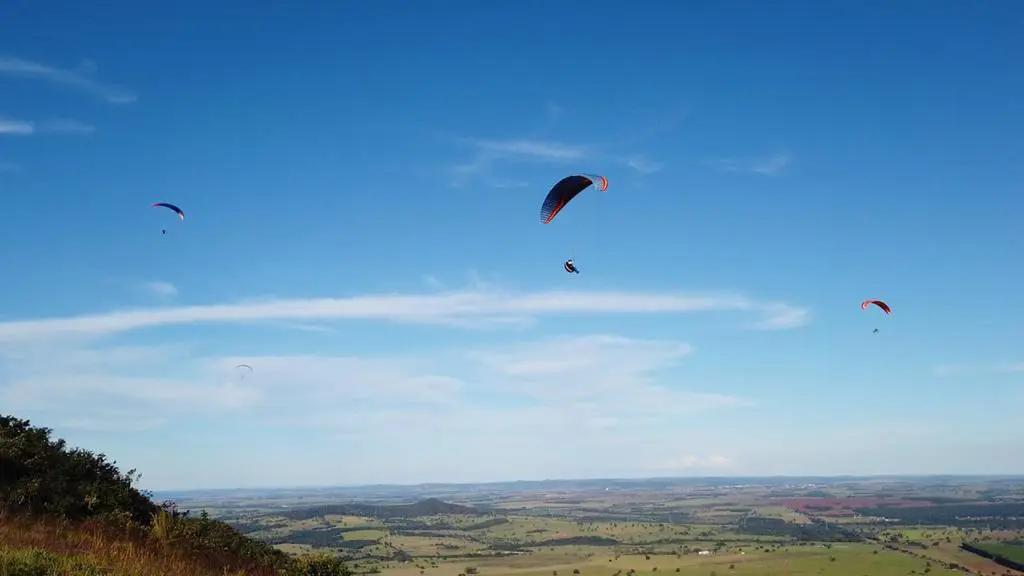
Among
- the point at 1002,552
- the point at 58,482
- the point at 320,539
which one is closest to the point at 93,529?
the point at 58,482

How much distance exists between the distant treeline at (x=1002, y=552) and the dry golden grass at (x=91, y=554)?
443 feet

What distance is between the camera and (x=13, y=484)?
1691 cm

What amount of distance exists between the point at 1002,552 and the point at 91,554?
16923 centimetres

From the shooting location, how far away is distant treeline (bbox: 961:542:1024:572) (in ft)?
398

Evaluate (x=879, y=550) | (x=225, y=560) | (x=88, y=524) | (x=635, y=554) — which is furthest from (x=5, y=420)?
(x=879, y=550)

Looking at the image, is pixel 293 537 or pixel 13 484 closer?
pixel 13 484

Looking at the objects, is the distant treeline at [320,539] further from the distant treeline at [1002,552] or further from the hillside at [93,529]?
the hillside at [93,529]

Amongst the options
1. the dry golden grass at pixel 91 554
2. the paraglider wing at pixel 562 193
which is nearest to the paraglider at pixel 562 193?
the paraglider wing at pixel 562 193

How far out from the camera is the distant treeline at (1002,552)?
121 meters

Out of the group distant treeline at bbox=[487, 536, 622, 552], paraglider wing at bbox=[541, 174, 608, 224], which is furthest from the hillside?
distant treeline at bbox=[487, 536, 622, 552]

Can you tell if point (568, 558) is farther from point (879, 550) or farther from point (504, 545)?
point (879, 550)

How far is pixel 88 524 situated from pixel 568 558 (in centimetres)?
15156

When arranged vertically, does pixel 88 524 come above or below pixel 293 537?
above

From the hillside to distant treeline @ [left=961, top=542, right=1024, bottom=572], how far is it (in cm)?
13308
